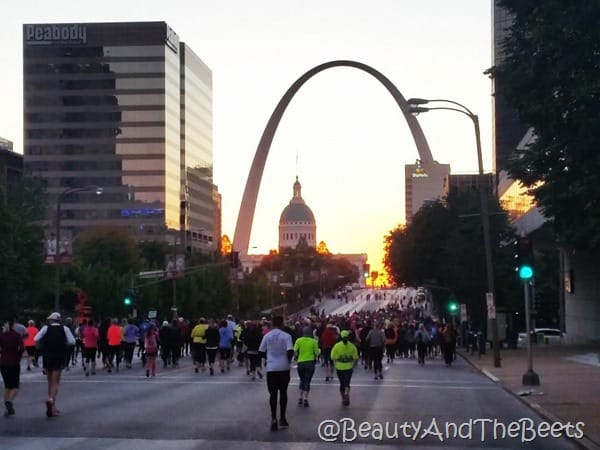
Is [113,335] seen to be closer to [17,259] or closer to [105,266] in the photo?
[17,259]

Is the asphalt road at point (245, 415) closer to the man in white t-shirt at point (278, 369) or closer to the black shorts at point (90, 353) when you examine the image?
the man in white t-shirt at point (278, 369)

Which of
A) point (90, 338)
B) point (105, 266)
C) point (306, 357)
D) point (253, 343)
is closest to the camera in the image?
point (306, 357)

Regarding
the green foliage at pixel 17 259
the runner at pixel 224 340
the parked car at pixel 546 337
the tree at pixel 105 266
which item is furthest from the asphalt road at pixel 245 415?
the tree at pixel 105 266

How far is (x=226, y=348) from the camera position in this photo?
34.2 m

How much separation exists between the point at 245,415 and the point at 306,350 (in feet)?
7.91

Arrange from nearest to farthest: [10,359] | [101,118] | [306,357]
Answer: [10,359] → [306,357] → [101,118]

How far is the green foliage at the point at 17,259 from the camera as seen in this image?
5694 centimetres

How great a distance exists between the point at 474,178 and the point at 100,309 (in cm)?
10637

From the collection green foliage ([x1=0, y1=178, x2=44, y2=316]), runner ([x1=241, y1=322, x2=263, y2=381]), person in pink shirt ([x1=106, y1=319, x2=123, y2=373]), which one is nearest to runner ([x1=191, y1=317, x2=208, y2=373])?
person in pink shirt ([x1=106, y1=319, x2=123, y2=373])

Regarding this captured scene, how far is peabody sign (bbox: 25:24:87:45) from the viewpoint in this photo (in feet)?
453

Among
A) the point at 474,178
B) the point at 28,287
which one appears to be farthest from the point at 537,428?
the point at 474,178

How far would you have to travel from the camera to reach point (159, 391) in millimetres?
25219

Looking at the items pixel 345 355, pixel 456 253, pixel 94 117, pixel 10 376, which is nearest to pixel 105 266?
pixel 456 253

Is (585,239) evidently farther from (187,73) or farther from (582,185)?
(187,73)
